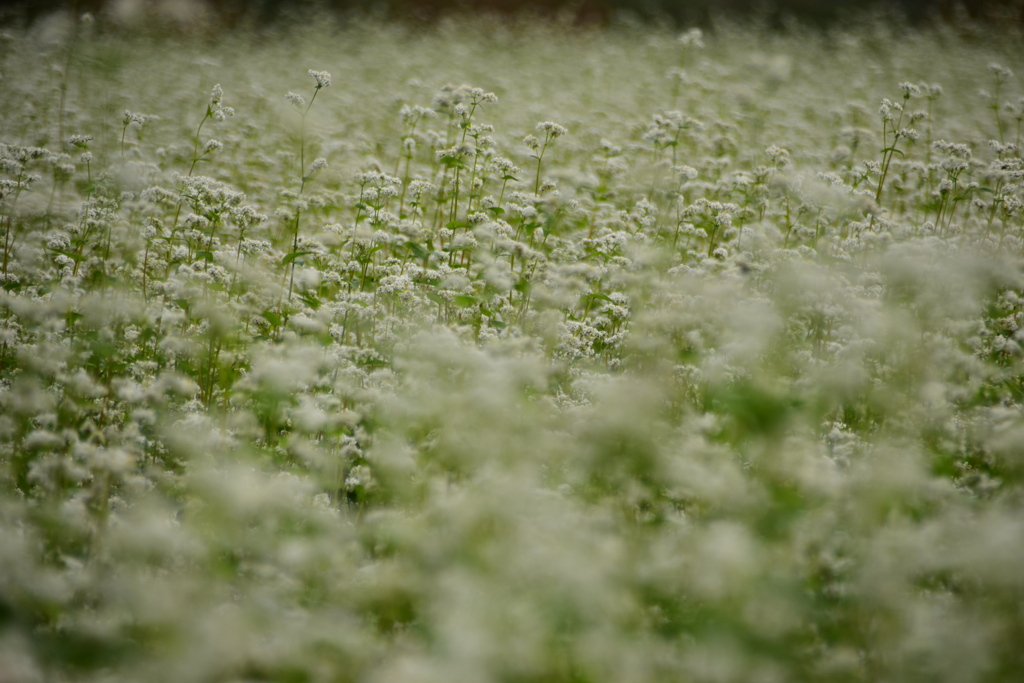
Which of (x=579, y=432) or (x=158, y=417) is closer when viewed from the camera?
(x=579, y=432)

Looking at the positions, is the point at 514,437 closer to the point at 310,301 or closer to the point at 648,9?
the point at 310,301

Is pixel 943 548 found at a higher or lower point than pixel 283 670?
higher

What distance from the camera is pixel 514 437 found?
2949 millimetres

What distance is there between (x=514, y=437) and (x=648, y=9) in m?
25.0

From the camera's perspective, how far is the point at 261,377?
9.71 feet

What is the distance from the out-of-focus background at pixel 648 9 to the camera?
69.3 feet

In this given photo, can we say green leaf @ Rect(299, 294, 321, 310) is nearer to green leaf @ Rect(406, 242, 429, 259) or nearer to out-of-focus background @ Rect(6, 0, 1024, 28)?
green leaf @ Rect(406, 242, 429, 259)

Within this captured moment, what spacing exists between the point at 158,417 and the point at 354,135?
248 inches

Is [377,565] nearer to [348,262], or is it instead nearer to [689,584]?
[689,584]

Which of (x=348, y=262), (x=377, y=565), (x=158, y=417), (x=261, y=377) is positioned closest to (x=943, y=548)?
(x=377, y=565)

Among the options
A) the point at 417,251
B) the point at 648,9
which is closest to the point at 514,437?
the point at 417,251

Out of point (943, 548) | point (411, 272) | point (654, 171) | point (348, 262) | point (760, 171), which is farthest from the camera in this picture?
point (654, 171)

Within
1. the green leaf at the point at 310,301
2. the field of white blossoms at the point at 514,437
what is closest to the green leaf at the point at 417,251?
the field of white blossoms at the point at 514,437

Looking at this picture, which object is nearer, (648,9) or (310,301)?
(310,301)
